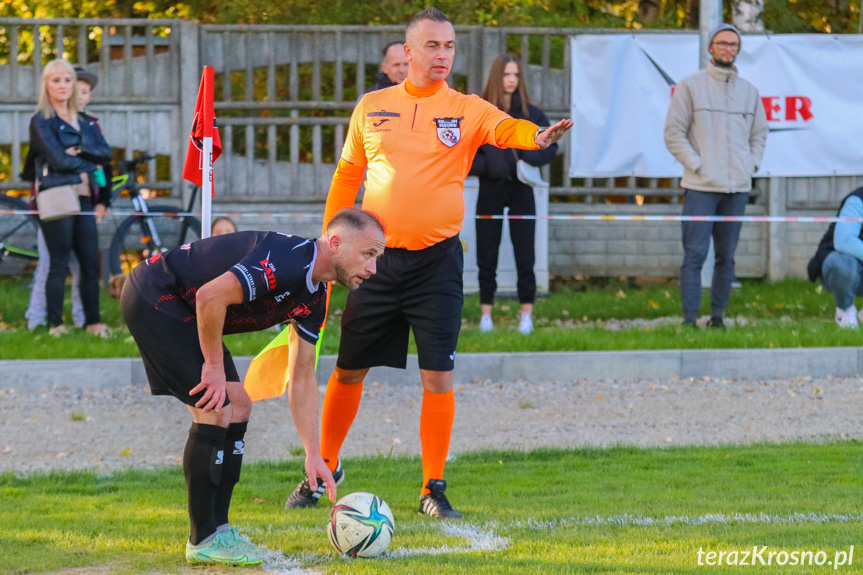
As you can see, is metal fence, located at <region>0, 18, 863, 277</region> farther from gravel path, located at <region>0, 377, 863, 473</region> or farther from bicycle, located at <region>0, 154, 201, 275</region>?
gravel path, located at <region>0, 377, 863, 473</region>

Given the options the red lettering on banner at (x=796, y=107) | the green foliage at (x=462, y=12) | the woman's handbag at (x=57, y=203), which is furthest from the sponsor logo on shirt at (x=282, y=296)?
the green foliage at (x=462, y=12)

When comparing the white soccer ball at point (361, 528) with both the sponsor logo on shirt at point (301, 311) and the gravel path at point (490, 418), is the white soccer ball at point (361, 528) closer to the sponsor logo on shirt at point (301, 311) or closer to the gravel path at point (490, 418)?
the sponsor logo on shirt at point (301, 311)

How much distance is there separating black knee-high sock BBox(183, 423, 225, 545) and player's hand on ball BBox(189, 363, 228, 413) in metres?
0.17

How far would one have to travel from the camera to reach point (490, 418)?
786 cm

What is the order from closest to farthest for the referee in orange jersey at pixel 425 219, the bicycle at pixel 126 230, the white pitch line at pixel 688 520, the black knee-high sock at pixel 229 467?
the black knee-high sock at pixel 229 467
the white pitch line at pixel 688 520
the referee in orange jersey at pixel 425 219
the bicycle at pixel 126 230

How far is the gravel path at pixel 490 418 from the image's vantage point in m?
7.08

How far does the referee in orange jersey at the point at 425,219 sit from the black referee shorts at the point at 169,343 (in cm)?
119

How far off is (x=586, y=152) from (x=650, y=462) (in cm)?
692

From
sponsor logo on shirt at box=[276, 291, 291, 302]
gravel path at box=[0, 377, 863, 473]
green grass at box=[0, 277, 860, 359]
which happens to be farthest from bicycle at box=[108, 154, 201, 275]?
sponsor logo on shirt at box=[276, 291, 291, 302]

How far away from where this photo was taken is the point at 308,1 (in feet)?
48.9

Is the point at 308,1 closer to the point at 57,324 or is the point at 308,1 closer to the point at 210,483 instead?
the point at 57,324

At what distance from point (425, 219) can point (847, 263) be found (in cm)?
612

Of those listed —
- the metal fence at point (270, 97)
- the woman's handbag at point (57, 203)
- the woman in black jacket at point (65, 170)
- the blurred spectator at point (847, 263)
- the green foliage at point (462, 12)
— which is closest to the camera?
the woman's handbag at point (57, 203)

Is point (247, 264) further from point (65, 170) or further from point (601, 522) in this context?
point (65, 170)
